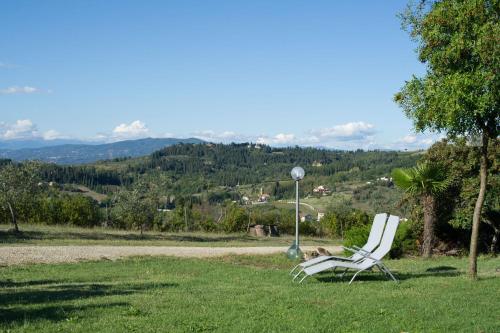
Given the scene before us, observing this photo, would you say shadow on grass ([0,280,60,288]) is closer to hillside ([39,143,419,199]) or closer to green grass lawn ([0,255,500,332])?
green grass lawn ([0,255,500,332])

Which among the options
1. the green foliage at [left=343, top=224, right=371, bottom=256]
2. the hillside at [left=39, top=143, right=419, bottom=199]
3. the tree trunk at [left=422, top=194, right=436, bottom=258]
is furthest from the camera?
the hillside at [left=39, top=143, right=419, bottom=199]

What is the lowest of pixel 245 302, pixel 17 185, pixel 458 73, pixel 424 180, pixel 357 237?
pixel 357 237

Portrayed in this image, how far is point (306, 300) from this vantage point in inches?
318

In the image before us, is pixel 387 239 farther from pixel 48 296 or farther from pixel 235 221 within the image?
pixel 235 221

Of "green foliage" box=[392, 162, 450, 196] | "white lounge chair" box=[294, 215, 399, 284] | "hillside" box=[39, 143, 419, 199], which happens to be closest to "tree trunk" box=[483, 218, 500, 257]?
"green foliage" box=[392, 162, 450, 196]

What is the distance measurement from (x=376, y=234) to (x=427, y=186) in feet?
22.4

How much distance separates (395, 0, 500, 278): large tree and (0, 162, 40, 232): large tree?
22.0 meters

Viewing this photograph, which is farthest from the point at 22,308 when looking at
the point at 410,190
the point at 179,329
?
the point at 410,190

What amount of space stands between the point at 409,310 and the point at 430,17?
524 cm

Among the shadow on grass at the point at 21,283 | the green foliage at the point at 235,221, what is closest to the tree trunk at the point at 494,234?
the shadow on grass at the point at 21,283

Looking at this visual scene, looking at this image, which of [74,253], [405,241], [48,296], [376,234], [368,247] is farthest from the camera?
[405,241]

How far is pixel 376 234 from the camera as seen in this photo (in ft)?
38.7

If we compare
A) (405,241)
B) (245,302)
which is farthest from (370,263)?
(405,241)

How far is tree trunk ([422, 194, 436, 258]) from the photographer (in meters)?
17.7
